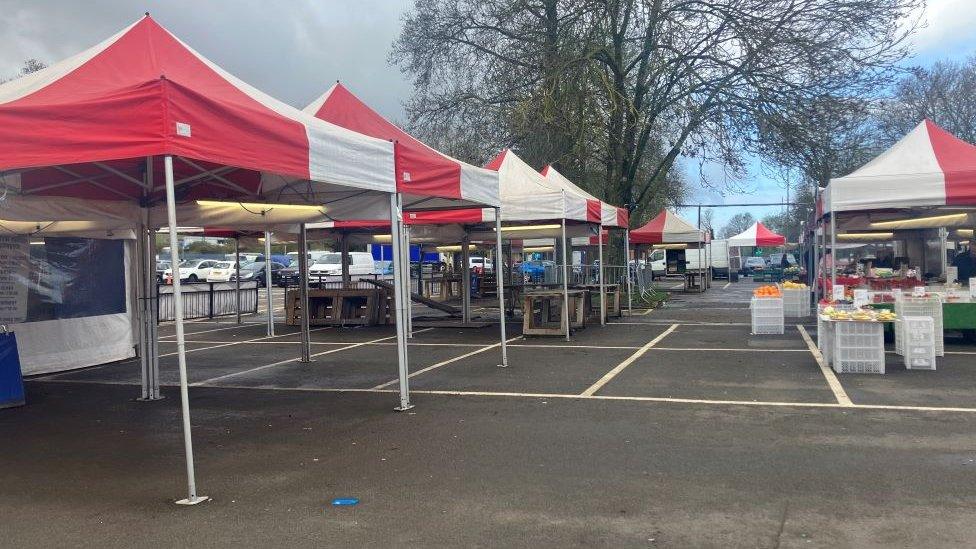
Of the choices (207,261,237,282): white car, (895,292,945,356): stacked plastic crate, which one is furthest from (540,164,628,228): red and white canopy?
(207,261,237,282): white car

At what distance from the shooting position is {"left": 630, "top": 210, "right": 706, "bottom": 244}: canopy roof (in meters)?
26.4

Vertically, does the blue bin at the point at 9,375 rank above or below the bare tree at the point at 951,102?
below

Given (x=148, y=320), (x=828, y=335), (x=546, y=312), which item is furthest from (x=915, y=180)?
(x=148, y=320)

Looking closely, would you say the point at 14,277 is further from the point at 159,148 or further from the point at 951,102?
the point at 951,102

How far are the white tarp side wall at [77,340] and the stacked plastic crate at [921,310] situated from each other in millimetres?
12204

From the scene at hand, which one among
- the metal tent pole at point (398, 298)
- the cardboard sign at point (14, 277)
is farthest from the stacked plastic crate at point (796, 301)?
the cardboard sign at point (14, 277)

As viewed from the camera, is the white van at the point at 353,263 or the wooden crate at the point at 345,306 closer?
the wooden crate at the point at 345,306

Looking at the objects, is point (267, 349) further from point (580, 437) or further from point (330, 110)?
point (580, 437)

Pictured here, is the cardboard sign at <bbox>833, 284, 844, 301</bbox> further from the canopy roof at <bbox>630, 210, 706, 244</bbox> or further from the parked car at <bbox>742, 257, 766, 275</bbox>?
the parked car at <bbox>742, 257, 766, 275</bbox>

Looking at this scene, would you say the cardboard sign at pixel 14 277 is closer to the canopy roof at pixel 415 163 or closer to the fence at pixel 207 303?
the canopy roof at pixel 415 163

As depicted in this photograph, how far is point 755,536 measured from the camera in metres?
4.19

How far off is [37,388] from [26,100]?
5.93m

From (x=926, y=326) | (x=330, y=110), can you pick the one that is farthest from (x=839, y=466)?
(x=330, y=110)

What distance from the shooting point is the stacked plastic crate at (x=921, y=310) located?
1064cm
